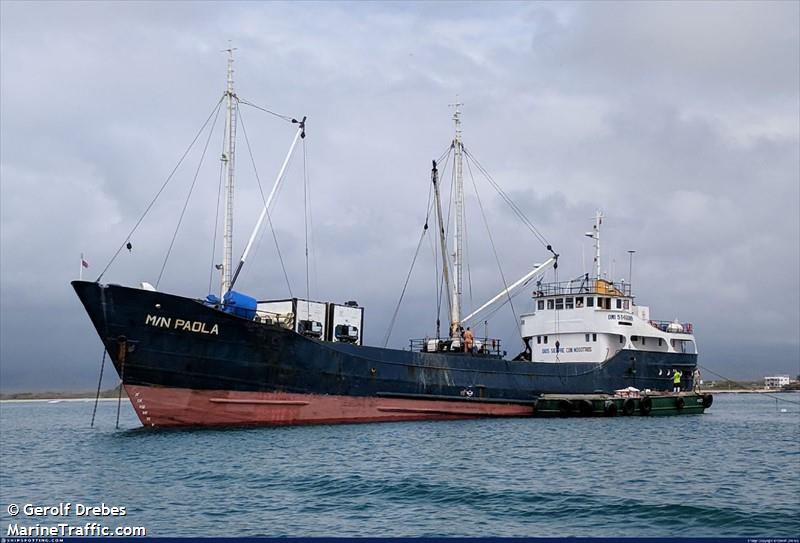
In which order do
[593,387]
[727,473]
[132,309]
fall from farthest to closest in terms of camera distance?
[593,387]
[132,309]
[727,473]

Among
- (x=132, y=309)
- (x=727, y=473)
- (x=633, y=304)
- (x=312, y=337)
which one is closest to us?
(x=727, y=473)

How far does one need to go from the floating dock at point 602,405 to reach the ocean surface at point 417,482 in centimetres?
903

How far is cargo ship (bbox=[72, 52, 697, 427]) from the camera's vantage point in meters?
29.6

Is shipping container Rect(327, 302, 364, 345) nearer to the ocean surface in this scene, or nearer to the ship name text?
the ocean surface

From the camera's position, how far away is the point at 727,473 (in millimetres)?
21047

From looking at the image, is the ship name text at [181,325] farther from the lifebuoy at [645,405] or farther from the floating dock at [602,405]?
the lifebuoy at [645,405]

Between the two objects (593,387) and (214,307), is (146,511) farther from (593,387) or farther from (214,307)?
(593,387)

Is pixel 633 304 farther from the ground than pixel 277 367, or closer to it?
farther from the ground

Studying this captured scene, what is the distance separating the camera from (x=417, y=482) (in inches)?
770

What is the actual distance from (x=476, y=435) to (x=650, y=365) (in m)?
19.8

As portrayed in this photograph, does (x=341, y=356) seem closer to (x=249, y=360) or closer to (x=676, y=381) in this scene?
(x=249, y=360)

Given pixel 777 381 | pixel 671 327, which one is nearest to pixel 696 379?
pixel 671 327

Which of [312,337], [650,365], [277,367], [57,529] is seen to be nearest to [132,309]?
[277,367]

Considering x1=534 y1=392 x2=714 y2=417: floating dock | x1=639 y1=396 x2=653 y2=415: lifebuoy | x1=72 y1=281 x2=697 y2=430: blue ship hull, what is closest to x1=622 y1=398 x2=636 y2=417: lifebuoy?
x1=534 y1=392 x2=714 y2=417: floating dock
